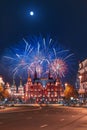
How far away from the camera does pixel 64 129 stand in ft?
90.0

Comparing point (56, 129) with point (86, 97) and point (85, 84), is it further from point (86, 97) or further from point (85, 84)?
point (85, 84)

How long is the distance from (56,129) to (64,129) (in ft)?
1.67

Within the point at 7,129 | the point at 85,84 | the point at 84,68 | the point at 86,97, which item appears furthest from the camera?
the point at 84,68

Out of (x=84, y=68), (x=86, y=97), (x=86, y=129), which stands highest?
(x=84, y=68)

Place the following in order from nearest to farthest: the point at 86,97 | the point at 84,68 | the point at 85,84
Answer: the point at 86,97
the point at 85,84
the point at 84,68

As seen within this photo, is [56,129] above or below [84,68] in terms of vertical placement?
below

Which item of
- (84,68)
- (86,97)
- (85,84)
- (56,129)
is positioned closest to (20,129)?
(56,129)

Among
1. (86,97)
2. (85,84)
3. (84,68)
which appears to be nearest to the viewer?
(86,97)

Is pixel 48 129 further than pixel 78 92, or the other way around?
pixel 78 92

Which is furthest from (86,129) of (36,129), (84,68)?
(84,68)

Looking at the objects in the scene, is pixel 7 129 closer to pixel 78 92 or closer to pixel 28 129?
pixel 28 129

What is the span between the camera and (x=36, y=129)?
89.6ft

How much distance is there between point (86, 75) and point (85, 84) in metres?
6.66

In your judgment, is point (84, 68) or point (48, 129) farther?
point (84, 68)
